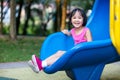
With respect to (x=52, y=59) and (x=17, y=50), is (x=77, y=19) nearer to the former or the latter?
(x=52, y=59)

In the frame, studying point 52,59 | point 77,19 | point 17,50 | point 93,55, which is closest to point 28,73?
point 52,59

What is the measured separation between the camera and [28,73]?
6.46m

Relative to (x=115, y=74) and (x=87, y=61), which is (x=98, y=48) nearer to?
(x=87, y=61)

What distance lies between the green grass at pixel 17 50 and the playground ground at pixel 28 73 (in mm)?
690

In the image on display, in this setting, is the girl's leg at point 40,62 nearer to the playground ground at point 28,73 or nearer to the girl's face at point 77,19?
the girl's face at point 77,19

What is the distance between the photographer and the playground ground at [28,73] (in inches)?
239

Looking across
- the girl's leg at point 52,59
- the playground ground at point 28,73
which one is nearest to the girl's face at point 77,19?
the girl's leg at point 52,59

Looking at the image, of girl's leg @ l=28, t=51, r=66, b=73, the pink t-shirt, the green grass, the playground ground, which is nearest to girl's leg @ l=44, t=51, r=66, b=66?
girl's leg @ l=28, t=51, r=66, b=73

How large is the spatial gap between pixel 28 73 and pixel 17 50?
2.66 m

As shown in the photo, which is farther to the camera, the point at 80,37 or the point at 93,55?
the point at 80,37

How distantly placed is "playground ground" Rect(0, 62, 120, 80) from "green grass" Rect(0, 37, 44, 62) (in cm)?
Result: 69

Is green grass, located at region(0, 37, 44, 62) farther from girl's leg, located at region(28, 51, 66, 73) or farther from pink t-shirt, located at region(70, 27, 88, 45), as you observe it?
girl's leg, located at region(28, 51, 66, 73)

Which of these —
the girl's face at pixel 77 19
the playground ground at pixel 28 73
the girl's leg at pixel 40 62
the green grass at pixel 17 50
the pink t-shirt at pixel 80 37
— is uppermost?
the girl's face at pixel 77 19

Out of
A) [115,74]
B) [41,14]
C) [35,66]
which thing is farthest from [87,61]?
[41,14]
